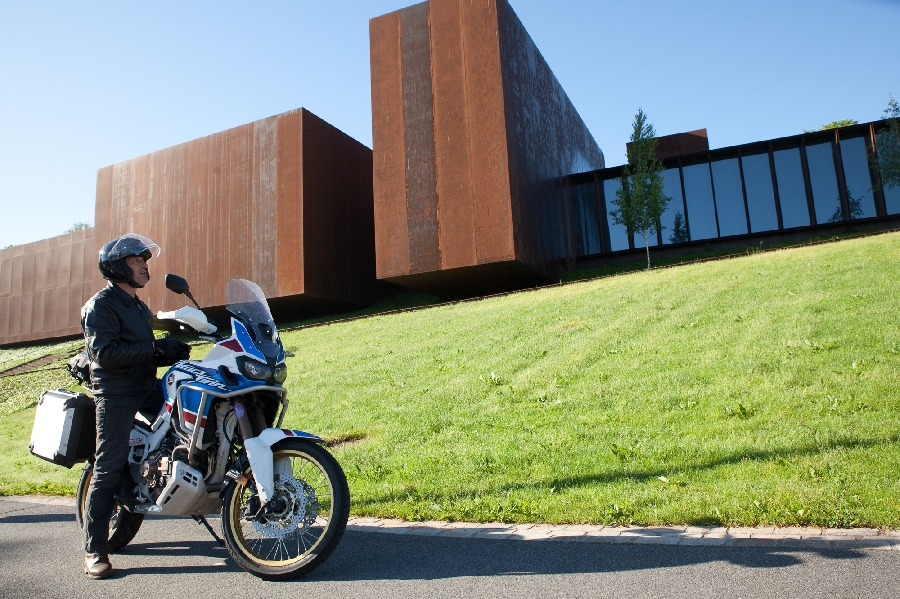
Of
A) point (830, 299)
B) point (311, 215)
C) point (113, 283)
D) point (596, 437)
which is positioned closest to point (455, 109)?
point (311, 215)

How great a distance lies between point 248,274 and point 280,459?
84.1 feet

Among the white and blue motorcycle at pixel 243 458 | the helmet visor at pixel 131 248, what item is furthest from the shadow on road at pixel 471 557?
the helmet visor at pixel 131 248

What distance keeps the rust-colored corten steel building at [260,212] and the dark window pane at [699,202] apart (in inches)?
575

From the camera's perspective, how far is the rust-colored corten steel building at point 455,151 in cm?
2392

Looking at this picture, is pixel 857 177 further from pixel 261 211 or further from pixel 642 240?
pixel 261 211

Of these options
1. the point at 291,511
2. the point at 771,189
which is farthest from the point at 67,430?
the point at 771,189

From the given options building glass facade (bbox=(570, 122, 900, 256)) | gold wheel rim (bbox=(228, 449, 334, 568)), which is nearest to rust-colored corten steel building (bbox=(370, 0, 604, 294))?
building glass facade (bbox=(570, 122, 900, 256))

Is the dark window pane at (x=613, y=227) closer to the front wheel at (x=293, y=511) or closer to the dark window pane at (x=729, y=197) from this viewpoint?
the dark window pane at (x=729, y=197)

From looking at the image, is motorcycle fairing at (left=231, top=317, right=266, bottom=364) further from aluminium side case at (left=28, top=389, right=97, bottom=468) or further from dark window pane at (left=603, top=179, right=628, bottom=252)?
dark window pane at (left=603, top=179, right=628, bottom=252)

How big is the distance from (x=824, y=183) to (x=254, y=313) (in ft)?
100

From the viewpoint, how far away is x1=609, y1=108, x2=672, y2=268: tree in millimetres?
27766

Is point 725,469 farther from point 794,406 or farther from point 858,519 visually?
point 794,406

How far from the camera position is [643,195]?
91.3ft

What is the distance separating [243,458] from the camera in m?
4.08
